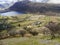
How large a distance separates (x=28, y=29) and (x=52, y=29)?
14.1 meters

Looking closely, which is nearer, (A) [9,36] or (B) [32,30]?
→ (A) [9,36]

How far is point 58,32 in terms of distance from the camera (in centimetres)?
10269

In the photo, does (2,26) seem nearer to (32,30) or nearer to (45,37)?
(32,30)

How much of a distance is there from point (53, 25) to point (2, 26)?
1198 inches

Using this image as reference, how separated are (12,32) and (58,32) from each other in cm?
2569

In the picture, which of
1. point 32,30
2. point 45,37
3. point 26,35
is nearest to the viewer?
point 45,37

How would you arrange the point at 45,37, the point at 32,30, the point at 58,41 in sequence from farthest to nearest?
the point at 32,30 < the point at 45,37 < the point at 58,41

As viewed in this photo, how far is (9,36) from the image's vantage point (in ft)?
310

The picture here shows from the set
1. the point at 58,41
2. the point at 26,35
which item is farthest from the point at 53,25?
the point at 58,41

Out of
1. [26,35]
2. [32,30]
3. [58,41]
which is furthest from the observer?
[32,30]

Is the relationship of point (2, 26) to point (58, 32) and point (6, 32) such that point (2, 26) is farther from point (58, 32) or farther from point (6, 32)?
point (58, 32)

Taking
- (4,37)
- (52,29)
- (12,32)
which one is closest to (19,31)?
(12,32)

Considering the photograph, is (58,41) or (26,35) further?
(26,35)

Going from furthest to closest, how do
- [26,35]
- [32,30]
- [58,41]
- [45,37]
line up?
[32,30]
[26,35]
[45,37]
[58,41]
